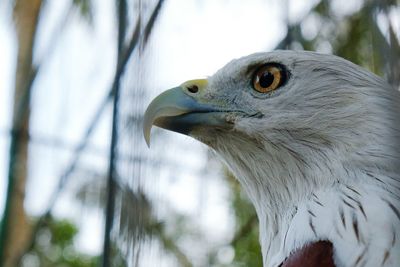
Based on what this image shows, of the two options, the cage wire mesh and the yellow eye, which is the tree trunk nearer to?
the cage wire mesh

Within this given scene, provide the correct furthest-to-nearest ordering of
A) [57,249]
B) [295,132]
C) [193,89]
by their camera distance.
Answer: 1. [57,249]
2. [193,89]
3. [295,132]

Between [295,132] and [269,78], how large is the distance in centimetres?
18

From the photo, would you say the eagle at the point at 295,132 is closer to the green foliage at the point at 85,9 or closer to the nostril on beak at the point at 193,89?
the nostril on beak at the point at 193,89

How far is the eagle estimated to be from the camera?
1.78 meters

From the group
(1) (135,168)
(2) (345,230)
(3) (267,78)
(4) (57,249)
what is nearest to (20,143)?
(4) (57,249)

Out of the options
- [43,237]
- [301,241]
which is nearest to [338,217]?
[301,241]

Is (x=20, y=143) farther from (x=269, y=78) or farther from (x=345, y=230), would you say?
(x=345, y=230)

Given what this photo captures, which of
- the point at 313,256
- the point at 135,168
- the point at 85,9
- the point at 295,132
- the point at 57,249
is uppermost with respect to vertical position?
the point at 85,9

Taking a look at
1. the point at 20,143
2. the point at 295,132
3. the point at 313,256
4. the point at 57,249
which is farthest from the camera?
the point at 57,249

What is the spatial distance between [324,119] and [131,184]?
0.59 m

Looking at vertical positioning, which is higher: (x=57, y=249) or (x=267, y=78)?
(x=267, y=78)

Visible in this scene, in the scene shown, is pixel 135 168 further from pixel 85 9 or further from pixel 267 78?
pixel 85 9

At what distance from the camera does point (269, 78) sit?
6.86ft

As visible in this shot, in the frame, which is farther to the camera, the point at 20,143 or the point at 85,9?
the point at 20,143
